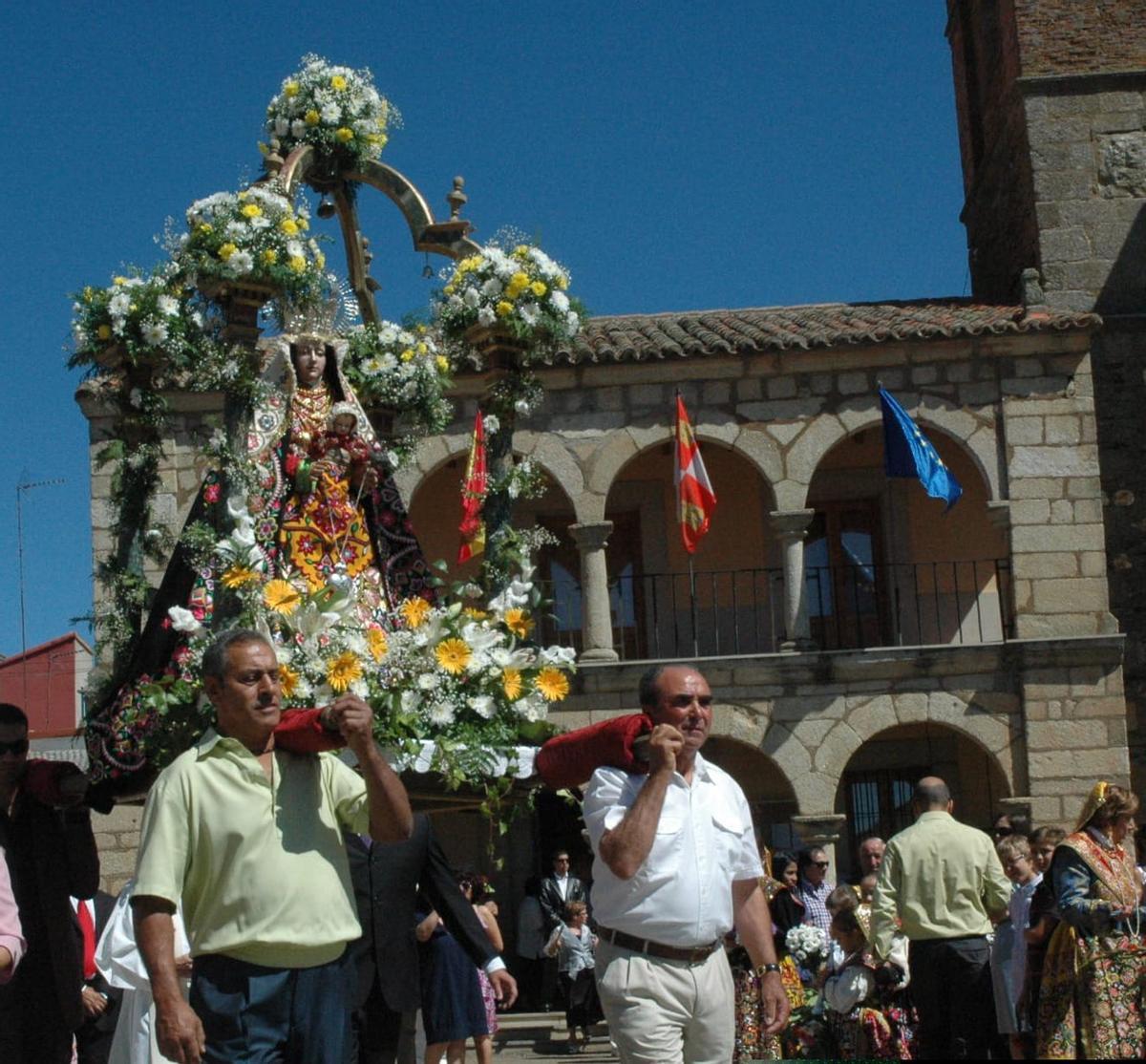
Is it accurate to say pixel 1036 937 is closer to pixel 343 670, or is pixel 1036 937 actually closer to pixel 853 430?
pixel 343 670

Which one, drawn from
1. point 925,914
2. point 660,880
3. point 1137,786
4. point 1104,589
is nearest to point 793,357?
point 1104,589

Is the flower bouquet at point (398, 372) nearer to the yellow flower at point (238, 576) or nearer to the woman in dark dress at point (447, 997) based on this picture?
the yellow flower at point (238, 576)

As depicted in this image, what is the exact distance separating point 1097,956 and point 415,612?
9.99 ft

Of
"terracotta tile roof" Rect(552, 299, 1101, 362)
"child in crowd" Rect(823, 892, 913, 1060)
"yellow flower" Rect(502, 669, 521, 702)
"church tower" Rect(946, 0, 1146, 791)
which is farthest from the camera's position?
"church tower" Rect(946, 0, 1146, 791)

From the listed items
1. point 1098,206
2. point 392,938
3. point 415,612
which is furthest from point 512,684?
point 1098,206

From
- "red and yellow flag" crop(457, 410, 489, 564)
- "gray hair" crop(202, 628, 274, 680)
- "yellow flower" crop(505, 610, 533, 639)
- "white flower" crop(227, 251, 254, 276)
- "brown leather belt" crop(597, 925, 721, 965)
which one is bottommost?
"brown leather belt" crop(597, 925, 721, 965)

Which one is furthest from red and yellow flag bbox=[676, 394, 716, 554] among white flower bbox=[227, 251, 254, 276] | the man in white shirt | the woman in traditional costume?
the man in white shirt

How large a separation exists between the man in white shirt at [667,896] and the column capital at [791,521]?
13.3 metres

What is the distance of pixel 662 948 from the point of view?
507 cm

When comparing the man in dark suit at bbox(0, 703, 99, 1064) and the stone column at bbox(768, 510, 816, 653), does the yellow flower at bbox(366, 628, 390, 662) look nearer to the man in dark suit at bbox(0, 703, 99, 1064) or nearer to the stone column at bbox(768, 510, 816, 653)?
the man in dark suit at bbox(0, 703, 99, 1064)

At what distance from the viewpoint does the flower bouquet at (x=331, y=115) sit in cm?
814

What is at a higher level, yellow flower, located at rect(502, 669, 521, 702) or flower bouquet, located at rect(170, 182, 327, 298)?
flower bouquet, located at rect(170, 182, 327, 298)

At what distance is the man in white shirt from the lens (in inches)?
197

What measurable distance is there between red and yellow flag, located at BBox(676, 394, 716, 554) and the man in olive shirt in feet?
29.6
